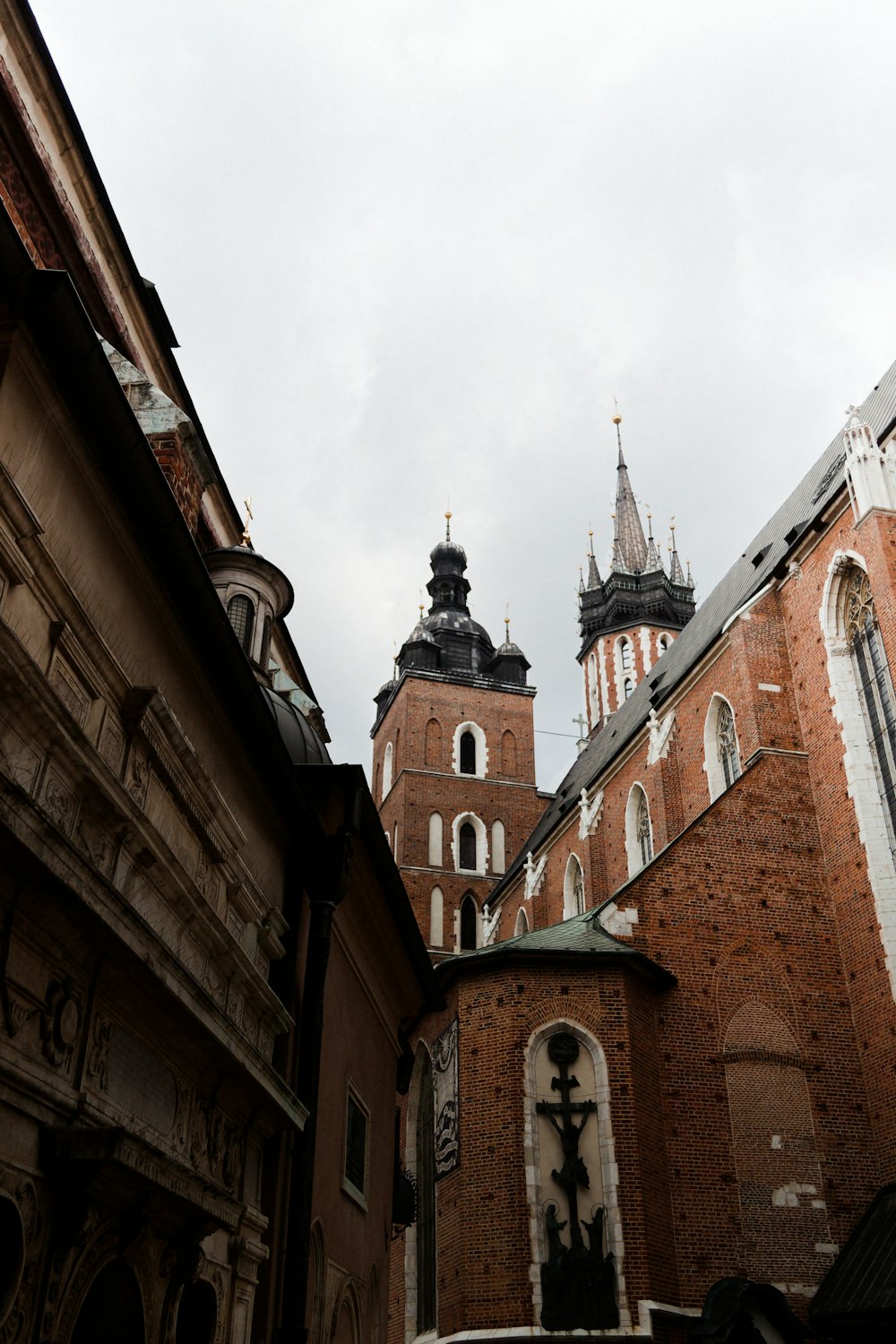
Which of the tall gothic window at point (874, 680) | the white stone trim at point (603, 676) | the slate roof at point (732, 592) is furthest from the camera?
the white stone trim at point (603, 676)

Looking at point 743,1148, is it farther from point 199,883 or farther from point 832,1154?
point 199,883

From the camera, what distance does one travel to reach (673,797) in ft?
76.0

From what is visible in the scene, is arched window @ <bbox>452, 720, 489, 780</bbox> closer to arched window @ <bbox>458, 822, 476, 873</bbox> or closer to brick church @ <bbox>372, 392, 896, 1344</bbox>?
arched window @ <bbox>458, 822, 476, 873</bbox>

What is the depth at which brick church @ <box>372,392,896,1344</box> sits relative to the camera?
13984 mm

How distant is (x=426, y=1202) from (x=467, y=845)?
65.0 ft

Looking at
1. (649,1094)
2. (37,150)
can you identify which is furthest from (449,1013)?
(37,150)

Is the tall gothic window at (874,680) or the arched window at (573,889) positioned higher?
the arched window at (573,889)

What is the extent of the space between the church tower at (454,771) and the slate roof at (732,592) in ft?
7.84

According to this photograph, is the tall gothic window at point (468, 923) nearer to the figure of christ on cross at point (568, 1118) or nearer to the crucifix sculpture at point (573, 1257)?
the figure of christ on cross at point (568, 1118)

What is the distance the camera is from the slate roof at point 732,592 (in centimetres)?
2066

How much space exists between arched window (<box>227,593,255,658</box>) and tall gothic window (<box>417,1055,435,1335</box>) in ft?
28.1

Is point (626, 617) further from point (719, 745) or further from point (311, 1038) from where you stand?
point (311, 1038)

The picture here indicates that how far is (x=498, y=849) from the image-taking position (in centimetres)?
3712

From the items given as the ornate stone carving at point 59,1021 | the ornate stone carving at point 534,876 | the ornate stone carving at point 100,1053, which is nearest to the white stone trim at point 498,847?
the ornate stone carving at point 534,876
